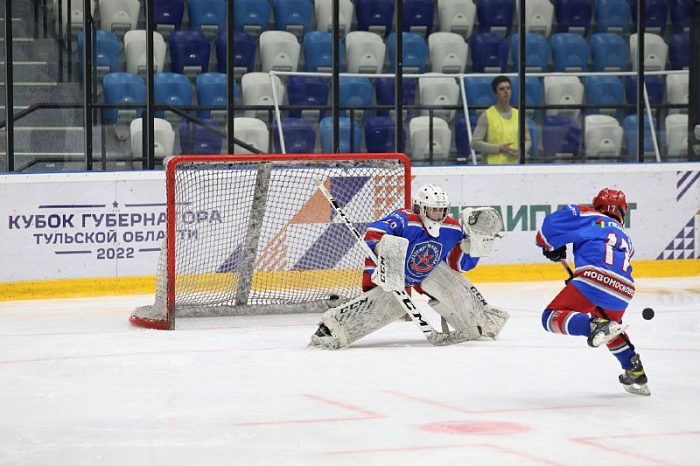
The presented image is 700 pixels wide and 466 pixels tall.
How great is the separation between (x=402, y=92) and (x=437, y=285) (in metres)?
3.73

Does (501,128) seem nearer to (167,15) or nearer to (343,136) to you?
(343,136)

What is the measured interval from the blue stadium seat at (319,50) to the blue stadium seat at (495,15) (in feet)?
4.76

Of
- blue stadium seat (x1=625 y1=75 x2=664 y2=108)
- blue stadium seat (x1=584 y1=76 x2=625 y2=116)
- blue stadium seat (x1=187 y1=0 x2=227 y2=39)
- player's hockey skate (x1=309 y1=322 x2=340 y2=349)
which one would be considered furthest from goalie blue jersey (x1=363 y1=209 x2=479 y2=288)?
blue stadium seat (x1=625 y1=75 x2=664 y2=108)

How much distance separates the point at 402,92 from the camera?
10156 mm

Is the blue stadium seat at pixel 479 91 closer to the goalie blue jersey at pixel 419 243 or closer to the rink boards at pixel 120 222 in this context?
the rink boards at pixel 120 222

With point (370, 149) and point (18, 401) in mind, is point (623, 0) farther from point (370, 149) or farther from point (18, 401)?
point (18, 401)

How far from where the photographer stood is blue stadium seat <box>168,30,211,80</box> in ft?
32.6

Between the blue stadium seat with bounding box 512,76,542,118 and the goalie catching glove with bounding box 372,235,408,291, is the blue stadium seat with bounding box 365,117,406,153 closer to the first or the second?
the blue stadium seat with bounding box 512,76,542,118

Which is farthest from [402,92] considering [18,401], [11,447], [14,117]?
[11,447]

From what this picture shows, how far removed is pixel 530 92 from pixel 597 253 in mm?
5656

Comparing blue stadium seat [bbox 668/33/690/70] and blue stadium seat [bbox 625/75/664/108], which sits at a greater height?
blue stadium seat [bbox 668/33/690/70]

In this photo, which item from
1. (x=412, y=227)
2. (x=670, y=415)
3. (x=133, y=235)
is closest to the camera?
(x=670, y=415)

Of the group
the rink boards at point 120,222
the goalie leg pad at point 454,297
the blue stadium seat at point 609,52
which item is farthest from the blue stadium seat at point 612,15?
the goalie leg pad at point 454,297

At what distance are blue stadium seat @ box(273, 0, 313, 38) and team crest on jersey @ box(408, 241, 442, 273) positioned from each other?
13.6ft
